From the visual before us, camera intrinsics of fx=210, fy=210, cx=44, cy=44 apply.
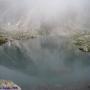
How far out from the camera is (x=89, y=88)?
334ft

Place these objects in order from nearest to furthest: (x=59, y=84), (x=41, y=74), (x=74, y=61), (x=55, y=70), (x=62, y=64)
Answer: (x=59, y=84) → (x=41, y=74) → (x=55, y=70) → (x=62, y=64) → (x=74, y=61)

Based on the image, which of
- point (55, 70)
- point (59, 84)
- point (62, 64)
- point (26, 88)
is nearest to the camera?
point (26, 88)

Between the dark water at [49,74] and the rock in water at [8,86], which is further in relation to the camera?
the dark water at [49,74]

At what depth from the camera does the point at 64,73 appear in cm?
12775

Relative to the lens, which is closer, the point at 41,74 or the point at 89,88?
the point at 89,88

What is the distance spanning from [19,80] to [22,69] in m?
28.7

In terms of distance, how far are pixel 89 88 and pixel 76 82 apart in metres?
9.97

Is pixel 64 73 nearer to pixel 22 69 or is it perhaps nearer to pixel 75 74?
pixel 75 74

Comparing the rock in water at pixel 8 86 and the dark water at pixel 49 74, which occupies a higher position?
the rock in water at pixel 8 86

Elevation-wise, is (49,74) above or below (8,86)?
below

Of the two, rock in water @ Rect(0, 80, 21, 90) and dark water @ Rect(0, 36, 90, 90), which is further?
dark water @ Rect(0, 36, 90, 90)

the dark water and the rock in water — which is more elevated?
the rock in water

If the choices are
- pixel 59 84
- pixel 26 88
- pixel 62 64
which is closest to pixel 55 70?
pixel 62 64

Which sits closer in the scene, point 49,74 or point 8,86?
point 8,86
